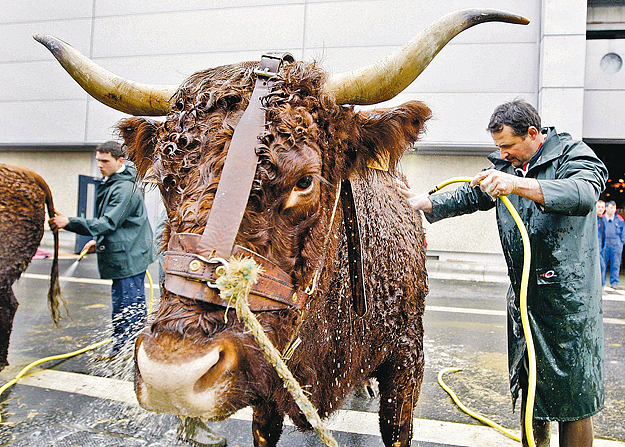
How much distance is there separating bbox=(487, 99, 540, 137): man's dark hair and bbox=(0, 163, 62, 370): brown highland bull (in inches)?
182

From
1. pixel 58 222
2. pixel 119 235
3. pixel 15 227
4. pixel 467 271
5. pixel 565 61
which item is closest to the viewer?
pixel 58 222

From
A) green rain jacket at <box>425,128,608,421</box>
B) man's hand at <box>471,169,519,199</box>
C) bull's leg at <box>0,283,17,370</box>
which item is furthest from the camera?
bull's leg at <box>0,283,17,370</box>

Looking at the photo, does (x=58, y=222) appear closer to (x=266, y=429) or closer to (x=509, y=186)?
(x=266, y=429)

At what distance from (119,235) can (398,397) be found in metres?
3.72

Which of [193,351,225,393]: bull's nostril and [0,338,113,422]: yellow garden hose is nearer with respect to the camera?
[193,351,225,393]: bull's nostril

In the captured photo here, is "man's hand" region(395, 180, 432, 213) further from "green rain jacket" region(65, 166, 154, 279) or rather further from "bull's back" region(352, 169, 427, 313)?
"green rain jacket" region(65, 166, 154, 279)

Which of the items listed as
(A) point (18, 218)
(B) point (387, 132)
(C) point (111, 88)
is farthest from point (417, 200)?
(A) point (18, 218)

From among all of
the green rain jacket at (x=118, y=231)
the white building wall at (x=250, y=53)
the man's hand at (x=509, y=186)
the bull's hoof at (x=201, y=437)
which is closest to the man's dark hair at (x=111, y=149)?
the green rain jacket at (x=118, y=231)

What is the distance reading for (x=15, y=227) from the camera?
15.6ft

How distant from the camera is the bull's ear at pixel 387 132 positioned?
2.26 m

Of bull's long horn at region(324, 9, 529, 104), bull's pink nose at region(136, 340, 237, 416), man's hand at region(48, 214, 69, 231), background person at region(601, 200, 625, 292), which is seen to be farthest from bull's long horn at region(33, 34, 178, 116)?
background person at region(601, 200, 625, 292)

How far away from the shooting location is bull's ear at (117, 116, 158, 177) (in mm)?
2510

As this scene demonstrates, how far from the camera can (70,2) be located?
Answer: 52.7 ft

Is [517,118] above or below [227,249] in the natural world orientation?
above
